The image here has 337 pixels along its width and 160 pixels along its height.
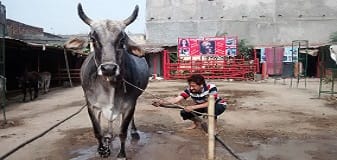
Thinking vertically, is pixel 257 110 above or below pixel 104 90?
below

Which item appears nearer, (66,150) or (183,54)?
(66,150)

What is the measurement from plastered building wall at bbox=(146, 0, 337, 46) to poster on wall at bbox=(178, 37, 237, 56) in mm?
5926

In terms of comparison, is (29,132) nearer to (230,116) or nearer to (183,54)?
(230,116)

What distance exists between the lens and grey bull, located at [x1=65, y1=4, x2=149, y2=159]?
478 cm

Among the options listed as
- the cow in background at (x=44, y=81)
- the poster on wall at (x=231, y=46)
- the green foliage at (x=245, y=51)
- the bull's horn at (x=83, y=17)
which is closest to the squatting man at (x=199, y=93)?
the bull's horn at (x=83, y=17)

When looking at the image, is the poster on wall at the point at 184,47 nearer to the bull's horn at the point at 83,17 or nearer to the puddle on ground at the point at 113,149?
the puddle on ground at the point at 113,149

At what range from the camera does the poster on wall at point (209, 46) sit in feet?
87.4

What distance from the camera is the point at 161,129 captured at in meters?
7.98

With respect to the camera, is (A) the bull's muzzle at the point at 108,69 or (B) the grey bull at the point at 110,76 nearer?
(A) the bull's muzzle at the point at 108,69

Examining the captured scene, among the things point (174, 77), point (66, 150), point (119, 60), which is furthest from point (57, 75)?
point (119, 60)

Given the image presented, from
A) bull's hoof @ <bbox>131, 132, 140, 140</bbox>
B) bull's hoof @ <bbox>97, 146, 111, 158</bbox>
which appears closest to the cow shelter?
bull's hoof @ <bbox>131, 132, 140, 140</bbox>

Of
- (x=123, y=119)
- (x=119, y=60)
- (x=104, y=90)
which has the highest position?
(x=119, y=60)

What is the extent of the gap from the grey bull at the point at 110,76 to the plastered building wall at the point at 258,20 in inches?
1080

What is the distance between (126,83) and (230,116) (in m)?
4.75
